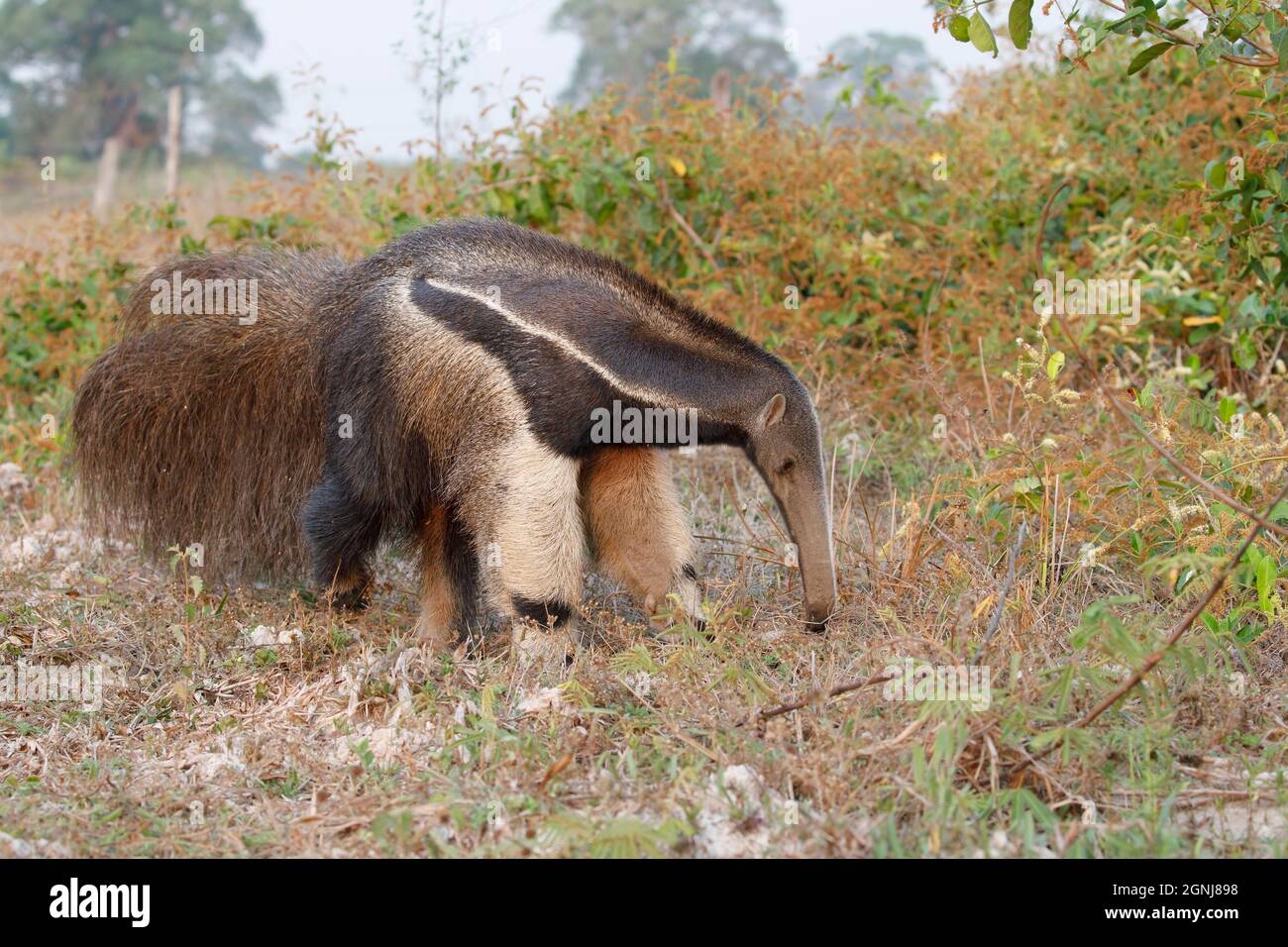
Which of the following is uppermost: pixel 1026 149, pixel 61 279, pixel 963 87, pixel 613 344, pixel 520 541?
pixel 963 87

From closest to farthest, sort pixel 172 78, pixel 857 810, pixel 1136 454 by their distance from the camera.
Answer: pixel 857 810 < pixel 1136 454 < pixel 172 78

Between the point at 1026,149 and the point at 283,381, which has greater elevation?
the point at 1026,149

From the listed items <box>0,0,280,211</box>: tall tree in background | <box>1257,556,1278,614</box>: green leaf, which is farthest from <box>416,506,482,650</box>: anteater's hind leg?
<box>0,0,280,211</box>: tall tree in background

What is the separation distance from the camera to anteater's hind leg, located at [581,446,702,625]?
5613 millimetres

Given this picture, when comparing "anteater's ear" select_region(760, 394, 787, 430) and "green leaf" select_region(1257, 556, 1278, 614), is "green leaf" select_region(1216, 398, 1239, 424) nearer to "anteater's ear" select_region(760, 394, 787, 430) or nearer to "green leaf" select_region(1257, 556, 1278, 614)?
"green leaf" select_region(1257, 556, 1278, 614)

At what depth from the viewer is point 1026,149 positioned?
28.6 ft

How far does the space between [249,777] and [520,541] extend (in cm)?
136

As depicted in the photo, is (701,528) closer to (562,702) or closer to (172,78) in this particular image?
(562,702)

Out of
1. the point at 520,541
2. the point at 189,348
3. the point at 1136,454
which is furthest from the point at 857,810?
the point at 189,348

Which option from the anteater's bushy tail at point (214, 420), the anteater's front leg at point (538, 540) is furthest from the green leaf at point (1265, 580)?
the anteater's bushy tail at point (214, 420)

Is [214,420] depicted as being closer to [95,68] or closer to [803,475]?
[803,475]

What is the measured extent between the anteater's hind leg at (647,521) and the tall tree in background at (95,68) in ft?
102

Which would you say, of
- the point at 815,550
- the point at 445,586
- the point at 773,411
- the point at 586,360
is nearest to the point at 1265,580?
the point at 815,550

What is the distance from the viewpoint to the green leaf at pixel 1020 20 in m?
4.48
